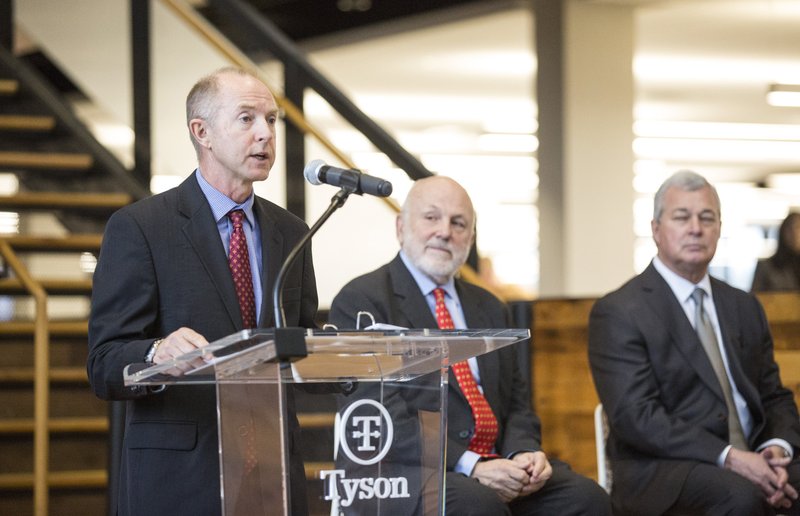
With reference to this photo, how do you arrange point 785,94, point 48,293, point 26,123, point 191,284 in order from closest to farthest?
point 191,284, point 48,293, point 26,123, point 785,94

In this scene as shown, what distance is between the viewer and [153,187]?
6039 millimetres

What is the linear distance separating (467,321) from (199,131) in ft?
4.40

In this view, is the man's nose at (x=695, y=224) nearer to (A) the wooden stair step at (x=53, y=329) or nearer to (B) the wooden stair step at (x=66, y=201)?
(A) the wooden stair step at (x=53, y=329)

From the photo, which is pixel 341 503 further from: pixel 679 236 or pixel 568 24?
pixel 568 24

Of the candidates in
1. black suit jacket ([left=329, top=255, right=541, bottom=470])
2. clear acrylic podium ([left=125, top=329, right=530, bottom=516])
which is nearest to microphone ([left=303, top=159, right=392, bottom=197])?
clear acrylic podium ([left=125, top=329, right=530, bottom=516])

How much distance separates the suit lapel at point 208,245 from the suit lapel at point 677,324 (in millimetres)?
1754

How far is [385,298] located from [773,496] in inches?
49.2

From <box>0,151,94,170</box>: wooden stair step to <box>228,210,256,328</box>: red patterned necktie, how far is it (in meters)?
3.62

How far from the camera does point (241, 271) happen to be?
2.65 m

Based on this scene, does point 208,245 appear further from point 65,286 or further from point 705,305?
point 65,286

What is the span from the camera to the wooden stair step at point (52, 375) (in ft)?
17.2

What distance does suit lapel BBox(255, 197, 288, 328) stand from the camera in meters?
2.59

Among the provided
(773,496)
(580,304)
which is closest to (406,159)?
(580,304)

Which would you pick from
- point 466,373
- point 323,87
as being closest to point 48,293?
point 323,87
